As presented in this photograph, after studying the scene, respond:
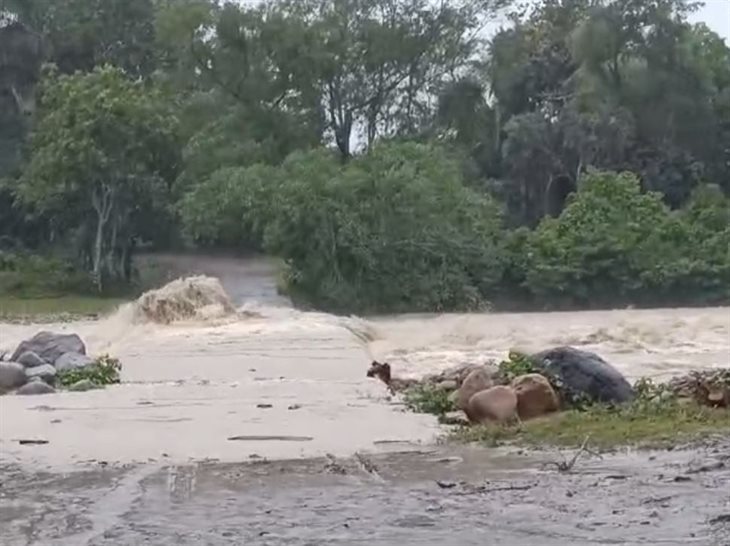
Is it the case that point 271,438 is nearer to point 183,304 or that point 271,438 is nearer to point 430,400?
point 430,400

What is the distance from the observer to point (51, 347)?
23.9 meters

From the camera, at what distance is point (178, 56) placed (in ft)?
174

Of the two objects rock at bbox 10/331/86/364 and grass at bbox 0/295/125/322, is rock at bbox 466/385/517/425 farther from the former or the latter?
grass at bbox 0/295/125/322

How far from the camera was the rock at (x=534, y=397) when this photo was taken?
585 inches

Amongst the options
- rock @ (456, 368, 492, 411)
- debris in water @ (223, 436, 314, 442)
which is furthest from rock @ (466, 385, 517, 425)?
debris in water @ (223, 436, 314, 442)

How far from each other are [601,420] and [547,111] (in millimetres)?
40788

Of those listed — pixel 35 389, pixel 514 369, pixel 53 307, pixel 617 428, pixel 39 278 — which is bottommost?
pixel 53 307

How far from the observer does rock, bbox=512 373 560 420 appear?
14859mm

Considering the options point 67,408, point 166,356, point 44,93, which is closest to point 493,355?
point 166,356

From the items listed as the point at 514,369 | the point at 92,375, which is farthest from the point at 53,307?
the point at 514,369

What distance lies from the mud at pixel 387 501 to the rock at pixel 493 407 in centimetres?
193

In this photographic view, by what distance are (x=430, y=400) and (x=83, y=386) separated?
5845 mm

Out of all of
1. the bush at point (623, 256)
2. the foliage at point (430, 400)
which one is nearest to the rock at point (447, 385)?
the foliage at point (430, 400)

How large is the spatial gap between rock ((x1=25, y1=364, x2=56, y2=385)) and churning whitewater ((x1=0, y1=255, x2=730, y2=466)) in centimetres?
110
